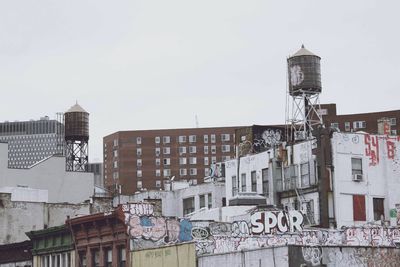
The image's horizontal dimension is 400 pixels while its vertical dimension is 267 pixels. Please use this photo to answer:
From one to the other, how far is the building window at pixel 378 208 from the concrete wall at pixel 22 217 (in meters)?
26.0

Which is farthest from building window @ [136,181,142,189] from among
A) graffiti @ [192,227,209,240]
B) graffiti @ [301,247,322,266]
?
graffiti @ [301,247,322,266]

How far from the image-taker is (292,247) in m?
41.5

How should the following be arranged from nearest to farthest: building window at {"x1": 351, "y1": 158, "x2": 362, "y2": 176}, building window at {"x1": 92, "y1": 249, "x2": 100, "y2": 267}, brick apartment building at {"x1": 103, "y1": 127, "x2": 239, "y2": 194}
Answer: building window at {"x1": 92, "y1": 249, "x2": 100, "y2": 267}, building window at {"x1": 351, "y1": 158, "x2": 362, "y2": 176}, brick apartment building at {"x1": 103, "y1": 127, "x2": 239, "y2": 194}

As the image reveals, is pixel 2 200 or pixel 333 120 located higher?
pixel 333 120

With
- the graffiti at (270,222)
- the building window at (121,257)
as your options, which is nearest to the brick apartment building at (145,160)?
the graffiti at (270,222)

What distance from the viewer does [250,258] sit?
43.8m

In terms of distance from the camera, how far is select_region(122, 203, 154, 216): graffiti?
52031 millimetres

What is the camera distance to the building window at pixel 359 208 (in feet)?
226

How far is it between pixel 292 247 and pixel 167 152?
15820cm

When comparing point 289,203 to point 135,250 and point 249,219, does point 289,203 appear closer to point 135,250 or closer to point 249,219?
point 249,219

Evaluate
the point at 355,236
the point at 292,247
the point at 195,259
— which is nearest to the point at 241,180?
the point at 355,236

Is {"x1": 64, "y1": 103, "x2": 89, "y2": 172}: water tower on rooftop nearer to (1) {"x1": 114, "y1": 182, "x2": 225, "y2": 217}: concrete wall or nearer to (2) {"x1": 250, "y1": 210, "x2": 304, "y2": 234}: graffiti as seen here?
(1) {"x1": 114, "y1": 182, "x2": 225, "y2": 217}: concrete wall

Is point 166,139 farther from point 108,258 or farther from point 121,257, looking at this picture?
point 121,257

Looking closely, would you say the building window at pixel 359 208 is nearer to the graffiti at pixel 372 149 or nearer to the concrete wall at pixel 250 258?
the graffiti at pixel 372 149
